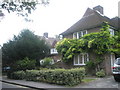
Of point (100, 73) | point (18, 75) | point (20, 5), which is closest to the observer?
point (20, 5)

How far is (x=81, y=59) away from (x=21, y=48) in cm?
846

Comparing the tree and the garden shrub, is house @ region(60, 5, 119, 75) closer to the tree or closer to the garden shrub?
the tree

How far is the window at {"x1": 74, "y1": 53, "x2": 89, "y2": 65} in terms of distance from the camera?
57.5ft

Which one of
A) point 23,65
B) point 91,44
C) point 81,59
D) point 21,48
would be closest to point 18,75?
point 23,65

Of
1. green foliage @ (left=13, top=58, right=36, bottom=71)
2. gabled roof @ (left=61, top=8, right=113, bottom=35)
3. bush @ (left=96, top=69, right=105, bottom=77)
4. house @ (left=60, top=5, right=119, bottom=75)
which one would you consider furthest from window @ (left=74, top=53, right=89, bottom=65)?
green foliage @ (left=13, top=58, right=36, bottom=71)

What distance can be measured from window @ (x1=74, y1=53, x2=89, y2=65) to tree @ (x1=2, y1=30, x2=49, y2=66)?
6269mm

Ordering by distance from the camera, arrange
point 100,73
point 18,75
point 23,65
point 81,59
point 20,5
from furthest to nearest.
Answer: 1. point 81,59
2. point 23,65
3. point 18,75
4. point 100,73
5. point 20,5

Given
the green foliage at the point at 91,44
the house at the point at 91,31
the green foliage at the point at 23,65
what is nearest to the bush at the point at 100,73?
the house at the point at 91,31

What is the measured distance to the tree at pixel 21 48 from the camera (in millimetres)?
19141

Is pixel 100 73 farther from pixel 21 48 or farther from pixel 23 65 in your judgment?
pixel 21 48

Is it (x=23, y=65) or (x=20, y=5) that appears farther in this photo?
(x=23, y=65)

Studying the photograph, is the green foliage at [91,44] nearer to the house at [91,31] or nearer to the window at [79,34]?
the house at [91,31]

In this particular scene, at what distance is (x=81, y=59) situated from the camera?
59.4 feet

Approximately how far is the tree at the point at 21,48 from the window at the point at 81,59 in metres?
6.27
